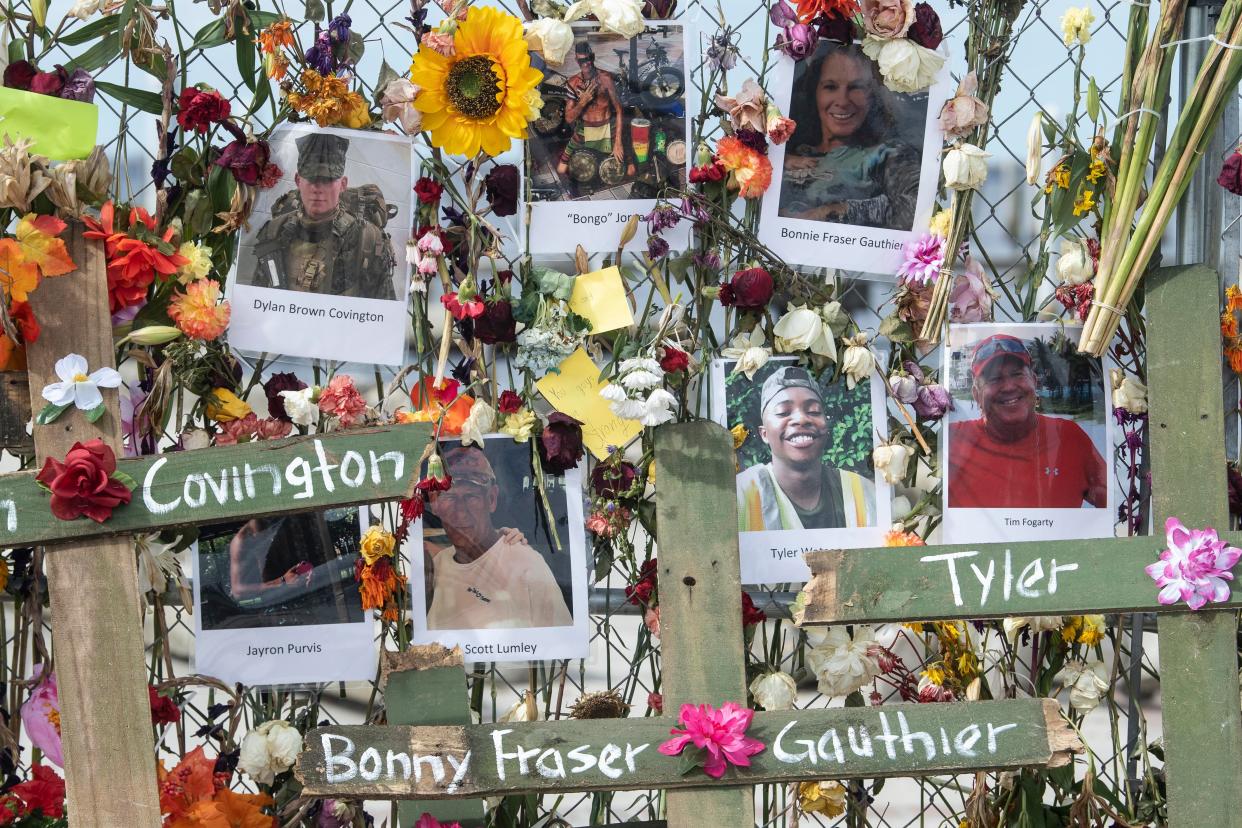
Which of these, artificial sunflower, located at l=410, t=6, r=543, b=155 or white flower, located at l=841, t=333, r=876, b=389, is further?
white flower, located at l=841, t=333, r=876, b=389

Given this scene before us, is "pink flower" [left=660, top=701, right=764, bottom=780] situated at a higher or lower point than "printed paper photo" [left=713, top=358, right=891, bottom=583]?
lower

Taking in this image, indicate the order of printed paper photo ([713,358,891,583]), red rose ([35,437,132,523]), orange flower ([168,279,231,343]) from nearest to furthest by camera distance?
red rose ([35,437,132,523]) → orange flower ([168,279,231,343]) → printed paper photo ([713,358,891,583])

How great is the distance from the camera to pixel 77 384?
4.47ft

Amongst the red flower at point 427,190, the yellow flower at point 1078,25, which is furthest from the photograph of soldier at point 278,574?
the yellow flower at point 1078,25

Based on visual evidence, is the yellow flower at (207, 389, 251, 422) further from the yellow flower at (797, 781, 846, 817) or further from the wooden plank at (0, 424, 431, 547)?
the yellow flower at (797, 781, 846, 817)

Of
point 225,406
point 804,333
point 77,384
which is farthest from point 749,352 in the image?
point 77,384

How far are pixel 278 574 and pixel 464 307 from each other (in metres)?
0.47

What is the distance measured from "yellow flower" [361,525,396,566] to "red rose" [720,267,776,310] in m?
0.56

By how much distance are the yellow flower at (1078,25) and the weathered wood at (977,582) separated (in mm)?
647

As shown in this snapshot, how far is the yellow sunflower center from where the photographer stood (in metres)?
1.50

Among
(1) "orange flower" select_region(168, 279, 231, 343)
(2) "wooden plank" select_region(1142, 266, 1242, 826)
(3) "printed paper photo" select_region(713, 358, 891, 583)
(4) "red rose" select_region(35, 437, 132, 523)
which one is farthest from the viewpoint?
(3) "printed paper photo" select_region(713, 358, 891, 583)

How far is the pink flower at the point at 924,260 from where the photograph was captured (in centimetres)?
158

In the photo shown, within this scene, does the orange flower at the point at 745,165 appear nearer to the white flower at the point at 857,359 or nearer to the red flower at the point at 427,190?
the white flower at the point at 857,359

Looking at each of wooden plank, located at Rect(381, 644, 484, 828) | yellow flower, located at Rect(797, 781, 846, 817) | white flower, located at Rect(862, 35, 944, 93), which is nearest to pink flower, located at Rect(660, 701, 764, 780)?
wooden plank, located at Rect(381, 644, 484, 828)
